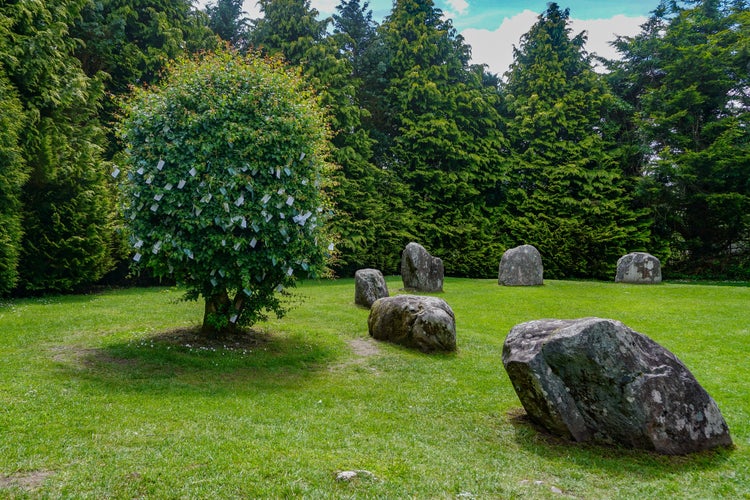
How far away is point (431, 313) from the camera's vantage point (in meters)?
9.95

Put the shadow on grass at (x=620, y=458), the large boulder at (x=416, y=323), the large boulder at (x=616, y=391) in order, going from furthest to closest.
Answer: the large boulder at (x=416, y=323), the large boulder at (x=616, y=391), the shadow on grass at (x=620, y=458)

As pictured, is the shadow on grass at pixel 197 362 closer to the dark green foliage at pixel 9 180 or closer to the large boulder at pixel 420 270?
the dark green foliage at pixel 9 180

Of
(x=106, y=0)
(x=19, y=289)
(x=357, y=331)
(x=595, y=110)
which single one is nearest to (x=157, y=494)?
(x=357, y=331)

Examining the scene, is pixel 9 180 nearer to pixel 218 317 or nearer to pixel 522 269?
pixel 218 317

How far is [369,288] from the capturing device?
14.6 meters

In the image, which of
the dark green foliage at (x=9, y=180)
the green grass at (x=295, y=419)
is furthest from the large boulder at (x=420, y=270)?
the dark green foliage at (x=9, y=180)

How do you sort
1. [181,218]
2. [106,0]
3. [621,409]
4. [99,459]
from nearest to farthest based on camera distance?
[99,459]
[621,409]
[181,218]
[106,0]

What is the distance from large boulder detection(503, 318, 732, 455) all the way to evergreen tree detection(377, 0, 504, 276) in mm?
21036

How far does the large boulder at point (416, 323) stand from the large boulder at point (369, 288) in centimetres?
349

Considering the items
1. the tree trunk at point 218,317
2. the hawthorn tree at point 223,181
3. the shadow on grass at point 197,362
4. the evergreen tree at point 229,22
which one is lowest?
the shadow on grass at point 197,362

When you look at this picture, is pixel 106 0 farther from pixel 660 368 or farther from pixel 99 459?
pixel 660 368

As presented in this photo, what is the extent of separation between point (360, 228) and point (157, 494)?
2198cm

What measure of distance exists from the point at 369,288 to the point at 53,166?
10.9 m

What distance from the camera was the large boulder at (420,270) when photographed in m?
17.9
